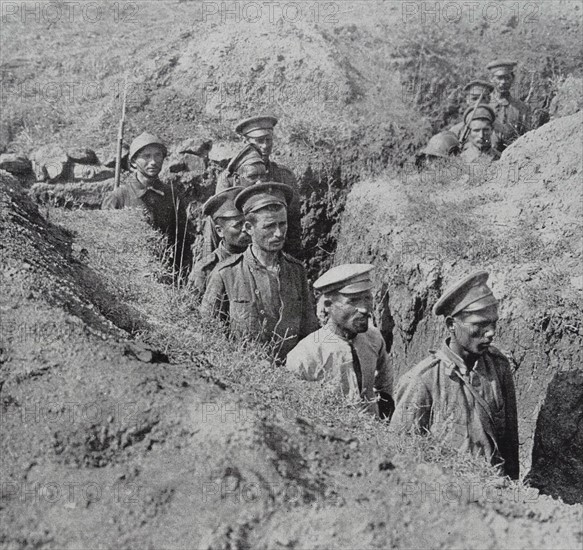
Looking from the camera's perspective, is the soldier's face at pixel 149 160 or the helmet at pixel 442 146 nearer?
the soldier's face at pixel 149 160

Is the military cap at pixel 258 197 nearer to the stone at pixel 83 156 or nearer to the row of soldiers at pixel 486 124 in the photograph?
the row of soldiers at pixel 486 124

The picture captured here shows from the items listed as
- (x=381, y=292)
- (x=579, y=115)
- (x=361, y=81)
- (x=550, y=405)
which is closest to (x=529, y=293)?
(x=550, y=405)

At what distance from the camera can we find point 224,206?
851cm

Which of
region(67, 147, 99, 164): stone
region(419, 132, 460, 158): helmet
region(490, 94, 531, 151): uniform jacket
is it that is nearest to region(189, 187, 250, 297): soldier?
region(67, 147, 99, 164): stone

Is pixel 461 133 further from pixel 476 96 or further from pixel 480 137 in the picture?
pixel 476 96

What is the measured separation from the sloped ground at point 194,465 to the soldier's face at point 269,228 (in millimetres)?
2160

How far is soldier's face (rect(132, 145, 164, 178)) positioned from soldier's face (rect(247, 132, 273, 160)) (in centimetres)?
112

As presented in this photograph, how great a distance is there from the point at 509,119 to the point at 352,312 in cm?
714

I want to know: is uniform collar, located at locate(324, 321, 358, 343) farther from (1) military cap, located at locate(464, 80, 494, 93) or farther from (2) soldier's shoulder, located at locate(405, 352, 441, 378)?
(1) military cap, located at locate(464, 80, 494, 93)

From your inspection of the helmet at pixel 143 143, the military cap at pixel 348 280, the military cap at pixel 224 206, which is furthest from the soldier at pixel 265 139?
the military cap at pixel 348 280

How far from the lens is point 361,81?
13.4m

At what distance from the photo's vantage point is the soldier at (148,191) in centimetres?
1020

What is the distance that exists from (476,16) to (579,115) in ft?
17.0

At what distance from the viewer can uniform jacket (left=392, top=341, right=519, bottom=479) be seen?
19.4 feet
